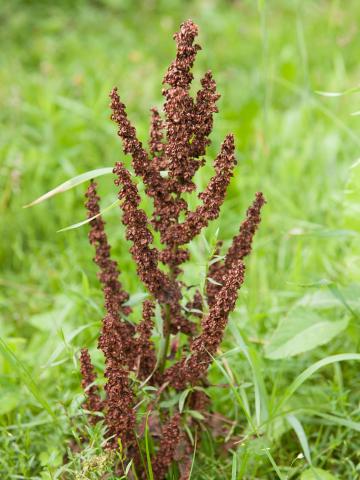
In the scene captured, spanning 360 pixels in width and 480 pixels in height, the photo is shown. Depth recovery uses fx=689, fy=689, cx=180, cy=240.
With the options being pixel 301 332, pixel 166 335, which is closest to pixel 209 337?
pixel 166 335

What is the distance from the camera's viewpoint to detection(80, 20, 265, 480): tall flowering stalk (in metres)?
1.83

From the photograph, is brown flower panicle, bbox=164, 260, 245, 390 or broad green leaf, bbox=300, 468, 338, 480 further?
broad green leaf, bbox=300, 468, 338, 480

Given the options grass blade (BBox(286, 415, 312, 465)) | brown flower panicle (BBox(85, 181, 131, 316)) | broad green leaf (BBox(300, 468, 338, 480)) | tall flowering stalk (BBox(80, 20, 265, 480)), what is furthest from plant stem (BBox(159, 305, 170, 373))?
broad green leaf (BBox(300, 468, 338, 480))

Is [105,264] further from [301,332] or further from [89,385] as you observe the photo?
[301,332]

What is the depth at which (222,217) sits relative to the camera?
386 cm

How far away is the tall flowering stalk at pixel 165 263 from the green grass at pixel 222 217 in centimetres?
11

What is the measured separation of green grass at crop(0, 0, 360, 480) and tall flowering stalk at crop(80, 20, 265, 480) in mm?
110

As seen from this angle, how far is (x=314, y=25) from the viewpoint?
20.1ft

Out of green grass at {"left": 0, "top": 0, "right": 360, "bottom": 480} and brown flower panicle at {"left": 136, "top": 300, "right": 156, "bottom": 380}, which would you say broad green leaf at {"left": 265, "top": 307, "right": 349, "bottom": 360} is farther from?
brown flower panicle at {"left": 136, "top": 300, "right": 156, "bottom": 380}

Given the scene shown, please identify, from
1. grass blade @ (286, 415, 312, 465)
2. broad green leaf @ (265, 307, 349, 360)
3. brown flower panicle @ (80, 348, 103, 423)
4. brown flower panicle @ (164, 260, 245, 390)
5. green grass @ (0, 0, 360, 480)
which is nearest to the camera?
brown flower panicle @ (164, 260, 245, 390)

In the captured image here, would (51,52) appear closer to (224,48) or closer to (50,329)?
(224,48)

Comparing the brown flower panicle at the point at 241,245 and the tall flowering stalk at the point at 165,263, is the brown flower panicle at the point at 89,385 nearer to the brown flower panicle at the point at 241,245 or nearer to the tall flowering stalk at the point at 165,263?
the tall flowering stalk at the point at 165,263

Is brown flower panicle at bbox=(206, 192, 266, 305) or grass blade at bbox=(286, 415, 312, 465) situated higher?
brown flower panicle at bbox=(206, 192, 266, 305)

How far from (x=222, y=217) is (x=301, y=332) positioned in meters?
1.41
